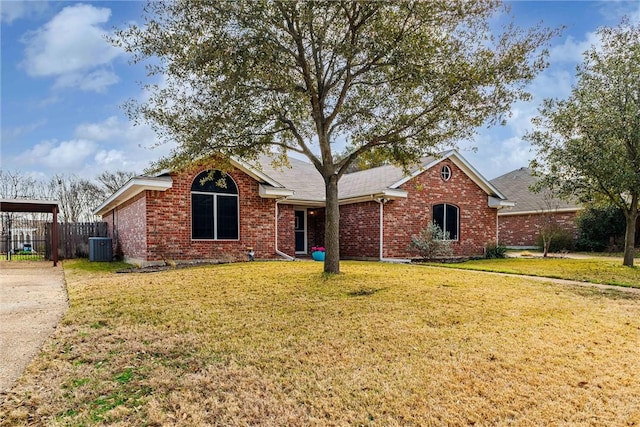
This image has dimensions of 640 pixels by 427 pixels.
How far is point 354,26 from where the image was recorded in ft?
28.1

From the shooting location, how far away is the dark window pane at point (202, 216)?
1379 cm

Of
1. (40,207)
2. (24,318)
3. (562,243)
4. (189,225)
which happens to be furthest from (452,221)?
(40,207)

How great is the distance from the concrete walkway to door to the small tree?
40.6ft

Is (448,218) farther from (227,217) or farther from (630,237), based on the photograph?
(227,217)

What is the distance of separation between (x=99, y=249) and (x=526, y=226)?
24534 millimetres

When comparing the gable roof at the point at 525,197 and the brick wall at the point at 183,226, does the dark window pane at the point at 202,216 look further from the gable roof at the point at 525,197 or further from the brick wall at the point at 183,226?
the gable roof at the point at 525,197

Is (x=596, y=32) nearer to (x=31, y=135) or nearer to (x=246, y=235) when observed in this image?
(x=246, y=235)

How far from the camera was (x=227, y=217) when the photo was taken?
14469mm

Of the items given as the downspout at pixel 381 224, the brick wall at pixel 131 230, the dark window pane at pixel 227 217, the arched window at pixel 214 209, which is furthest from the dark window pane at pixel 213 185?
the downspout at pixel 381 224

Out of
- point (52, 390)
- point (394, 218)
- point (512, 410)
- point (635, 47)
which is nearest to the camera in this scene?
point (512, 410)

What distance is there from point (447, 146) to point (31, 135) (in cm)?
1715

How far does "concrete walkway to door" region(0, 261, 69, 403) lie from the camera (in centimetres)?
424

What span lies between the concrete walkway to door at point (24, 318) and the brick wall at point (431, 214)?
1145cm

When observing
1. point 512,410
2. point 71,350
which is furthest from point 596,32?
point 71,350
